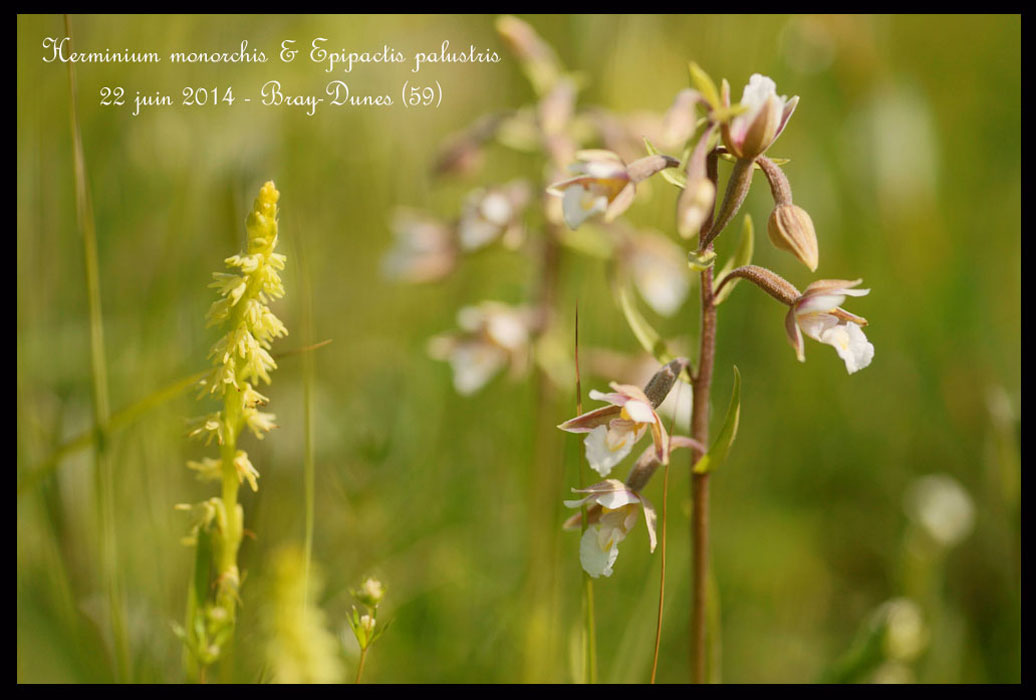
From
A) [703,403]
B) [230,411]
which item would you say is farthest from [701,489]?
[230,411]

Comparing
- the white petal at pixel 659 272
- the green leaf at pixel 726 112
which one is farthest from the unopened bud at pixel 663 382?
the white petal at pixel 659 272

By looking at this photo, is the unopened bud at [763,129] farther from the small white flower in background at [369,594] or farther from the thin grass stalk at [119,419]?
the small white flower in background at [369,594]

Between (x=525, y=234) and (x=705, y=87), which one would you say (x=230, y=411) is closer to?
(x=705, y=87)

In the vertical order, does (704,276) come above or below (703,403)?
above

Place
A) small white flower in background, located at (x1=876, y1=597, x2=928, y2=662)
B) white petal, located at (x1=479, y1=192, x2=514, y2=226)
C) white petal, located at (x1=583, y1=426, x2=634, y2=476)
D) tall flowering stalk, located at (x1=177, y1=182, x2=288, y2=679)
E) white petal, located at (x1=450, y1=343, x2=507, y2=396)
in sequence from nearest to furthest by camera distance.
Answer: tall flowering stalk, located at (x1=177, y1=182, x2=288, y2=679) → white petal, located at (x1=583, y1=426, x2=634, y2=476) → small white flower in background, located at (x1=876, y1=597, x2=928, y2=662) → white petal, located at (x1=479, y1=192, x2=514, y2=226) → white petal, located at (x1=450, y1=343, x2=507, y2=396)

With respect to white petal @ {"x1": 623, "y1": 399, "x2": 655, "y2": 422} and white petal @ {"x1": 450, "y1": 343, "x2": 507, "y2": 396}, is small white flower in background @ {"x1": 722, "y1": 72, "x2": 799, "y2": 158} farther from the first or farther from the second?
white petal @ {"x1": 450, "y1": 343, "x2": 507, "y2": 396}

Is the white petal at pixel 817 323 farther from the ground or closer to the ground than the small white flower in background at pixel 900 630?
farther from the ground

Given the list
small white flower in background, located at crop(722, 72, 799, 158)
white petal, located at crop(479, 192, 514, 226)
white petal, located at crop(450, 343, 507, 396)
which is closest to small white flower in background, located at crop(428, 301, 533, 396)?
white petal, located at crop(450, 343, 507, 396)
